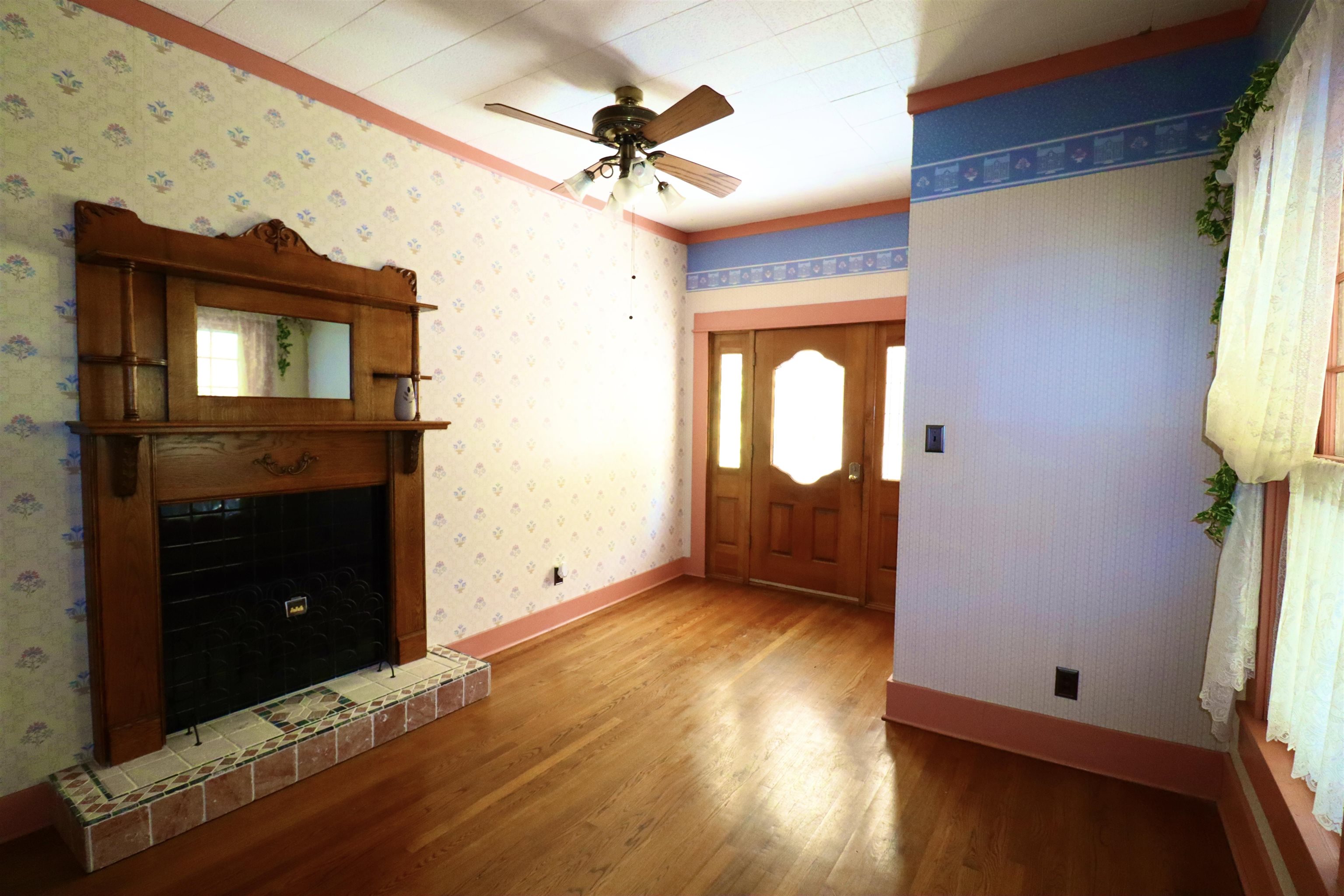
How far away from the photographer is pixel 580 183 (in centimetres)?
265

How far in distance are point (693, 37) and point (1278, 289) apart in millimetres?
1947

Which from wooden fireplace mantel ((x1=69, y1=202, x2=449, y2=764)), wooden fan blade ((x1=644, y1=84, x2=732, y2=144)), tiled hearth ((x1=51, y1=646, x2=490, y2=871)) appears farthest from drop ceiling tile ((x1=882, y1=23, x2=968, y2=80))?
tiled hearth ((x1=51, y1=646, x2=490, y2=871))

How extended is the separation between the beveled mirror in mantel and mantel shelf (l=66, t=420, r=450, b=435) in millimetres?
148

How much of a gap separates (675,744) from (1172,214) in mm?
2748

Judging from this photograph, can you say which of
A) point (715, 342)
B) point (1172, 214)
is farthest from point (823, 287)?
point (1172, 214)

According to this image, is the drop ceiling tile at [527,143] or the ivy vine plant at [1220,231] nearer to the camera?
the ivy vine plant at [1220,231]

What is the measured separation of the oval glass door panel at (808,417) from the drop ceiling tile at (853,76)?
209 centimetres

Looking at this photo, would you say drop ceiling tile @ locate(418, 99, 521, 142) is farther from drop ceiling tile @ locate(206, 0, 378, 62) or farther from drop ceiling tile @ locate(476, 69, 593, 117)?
drop ceiling tile @ locate(206, 0, 378, 62)

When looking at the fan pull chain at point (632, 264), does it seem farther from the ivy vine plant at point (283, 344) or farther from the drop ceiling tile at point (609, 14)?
the ivy vine plant at point (283, 344)

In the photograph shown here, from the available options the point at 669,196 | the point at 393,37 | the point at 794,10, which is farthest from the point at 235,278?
the point at 794,10

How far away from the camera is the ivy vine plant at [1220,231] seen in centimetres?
209

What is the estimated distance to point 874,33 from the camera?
90.5 inches

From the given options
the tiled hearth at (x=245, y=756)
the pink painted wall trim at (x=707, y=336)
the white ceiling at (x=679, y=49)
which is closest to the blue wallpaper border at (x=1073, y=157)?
the white ceiling at (x=679, y=49)

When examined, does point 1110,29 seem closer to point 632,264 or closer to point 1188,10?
point 1188,10
